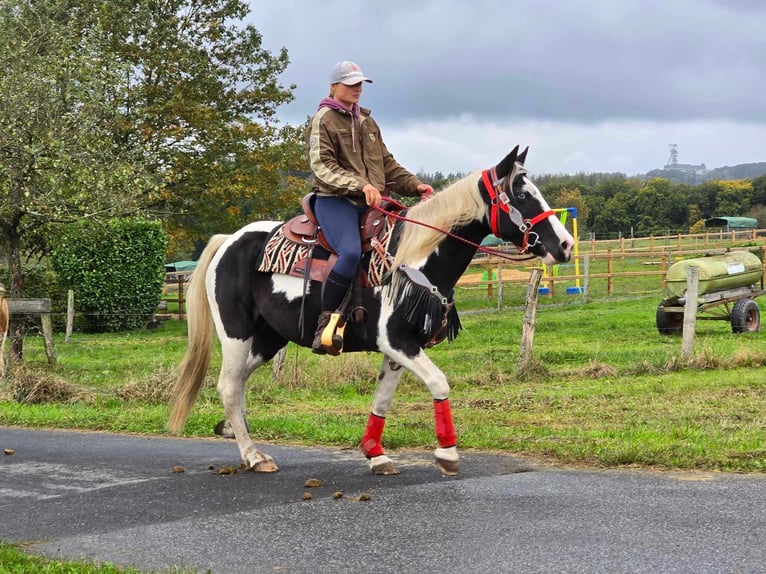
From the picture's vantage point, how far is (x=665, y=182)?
88.6 meters

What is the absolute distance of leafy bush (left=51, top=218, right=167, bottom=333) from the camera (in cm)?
2588

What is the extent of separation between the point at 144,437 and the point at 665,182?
8568 cm

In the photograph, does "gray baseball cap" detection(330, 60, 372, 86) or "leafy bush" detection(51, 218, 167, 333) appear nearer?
"gray baseball cap" detection(330, 60, 372, 86)

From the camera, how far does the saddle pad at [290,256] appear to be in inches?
271

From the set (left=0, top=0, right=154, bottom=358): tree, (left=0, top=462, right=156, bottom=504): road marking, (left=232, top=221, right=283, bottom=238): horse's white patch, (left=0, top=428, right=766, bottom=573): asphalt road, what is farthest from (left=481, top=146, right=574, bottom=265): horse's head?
(left=0, top=0, right=154, bottom=358): tree

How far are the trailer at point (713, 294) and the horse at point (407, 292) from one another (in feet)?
42.2

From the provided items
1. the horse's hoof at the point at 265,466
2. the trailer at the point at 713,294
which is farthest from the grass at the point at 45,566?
the trailer at the point at 713,294

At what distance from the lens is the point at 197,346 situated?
26.4ft

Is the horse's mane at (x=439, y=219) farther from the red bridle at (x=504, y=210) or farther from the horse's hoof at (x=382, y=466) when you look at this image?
the horse's hoof at (x=382, y=466)

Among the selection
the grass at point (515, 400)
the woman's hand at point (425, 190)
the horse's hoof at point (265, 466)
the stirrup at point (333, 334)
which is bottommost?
the grass at point (515, 400)

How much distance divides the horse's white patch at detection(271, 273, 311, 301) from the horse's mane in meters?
0.92

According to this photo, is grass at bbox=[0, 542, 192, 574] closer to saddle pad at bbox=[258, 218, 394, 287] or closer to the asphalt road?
the asphalt road

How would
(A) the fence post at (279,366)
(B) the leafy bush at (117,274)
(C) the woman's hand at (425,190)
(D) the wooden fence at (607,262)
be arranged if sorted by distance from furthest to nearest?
(D) the wooden fence at (607,262) → (B) the leafy bush at (117,274) → (A) the fence post at (279,366) → (C) the woman's hand at (425,190)

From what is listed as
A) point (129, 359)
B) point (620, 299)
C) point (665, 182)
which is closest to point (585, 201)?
point (665, 182)
